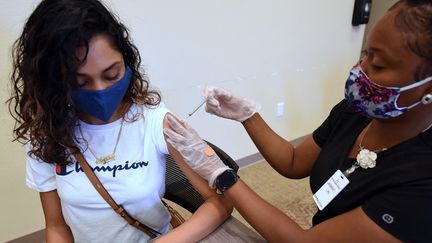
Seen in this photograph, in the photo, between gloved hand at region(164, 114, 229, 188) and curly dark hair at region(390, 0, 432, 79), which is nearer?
curly dark hair at region(390, 0, 432, 79)

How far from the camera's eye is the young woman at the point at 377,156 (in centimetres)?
78

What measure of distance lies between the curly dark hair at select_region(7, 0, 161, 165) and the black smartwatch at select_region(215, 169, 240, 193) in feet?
1.11

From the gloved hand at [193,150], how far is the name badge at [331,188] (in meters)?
0.31

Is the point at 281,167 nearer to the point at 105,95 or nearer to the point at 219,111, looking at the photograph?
the point at 219,111

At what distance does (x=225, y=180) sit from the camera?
38.4 inches

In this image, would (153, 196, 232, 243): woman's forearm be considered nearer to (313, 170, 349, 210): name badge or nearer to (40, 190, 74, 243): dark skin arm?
(313, 170, 349, 210): name badge

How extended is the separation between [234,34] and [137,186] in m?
1.48

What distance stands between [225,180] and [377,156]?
44cm

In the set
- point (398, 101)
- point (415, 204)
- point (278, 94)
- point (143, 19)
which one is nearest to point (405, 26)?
point (398, 101)

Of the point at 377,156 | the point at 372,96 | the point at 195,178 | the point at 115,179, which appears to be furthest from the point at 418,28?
the point at 115,179

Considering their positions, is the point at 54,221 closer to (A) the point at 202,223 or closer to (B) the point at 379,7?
(A) the point at 202,223

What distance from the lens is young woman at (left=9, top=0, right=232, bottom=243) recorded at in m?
0.88

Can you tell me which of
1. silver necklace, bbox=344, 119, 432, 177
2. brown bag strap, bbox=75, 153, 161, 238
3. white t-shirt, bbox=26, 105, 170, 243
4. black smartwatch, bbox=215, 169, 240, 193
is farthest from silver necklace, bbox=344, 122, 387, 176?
brown bag strap, bbox=75, 153, 161, 238

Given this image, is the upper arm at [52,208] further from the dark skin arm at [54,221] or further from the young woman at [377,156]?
the young woman at [377,156]
